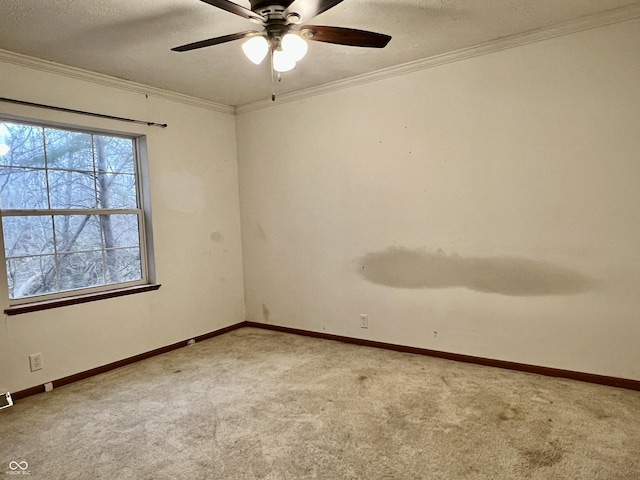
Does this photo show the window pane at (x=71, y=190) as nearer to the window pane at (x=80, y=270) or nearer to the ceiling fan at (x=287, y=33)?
the window pane at (x=80, y=270)

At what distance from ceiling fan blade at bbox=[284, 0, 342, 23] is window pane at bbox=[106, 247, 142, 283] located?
2.60 meters

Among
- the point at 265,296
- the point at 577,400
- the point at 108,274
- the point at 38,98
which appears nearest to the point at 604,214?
the point at 577,400

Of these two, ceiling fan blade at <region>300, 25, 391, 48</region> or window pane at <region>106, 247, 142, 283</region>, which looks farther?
window pane at <region>106, 247, 142, 283</region>

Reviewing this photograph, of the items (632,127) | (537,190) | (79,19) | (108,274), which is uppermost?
(79,19)

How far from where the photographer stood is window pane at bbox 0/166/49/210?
9.33 ft

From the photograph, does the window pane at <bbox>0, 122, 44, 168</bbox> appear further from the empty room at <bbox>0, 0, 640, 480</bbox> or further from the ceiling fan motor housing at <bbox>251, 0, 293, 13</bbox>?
the ceiling fan motor housing at <bbox>251, 0, 293, 13</bbox>

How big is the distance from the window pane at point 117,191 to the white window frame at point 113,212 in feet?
0.14

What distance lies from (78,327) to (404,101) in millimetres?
3257

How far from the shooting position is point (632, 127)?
255 centimetres

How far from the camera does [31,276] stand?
2990mm

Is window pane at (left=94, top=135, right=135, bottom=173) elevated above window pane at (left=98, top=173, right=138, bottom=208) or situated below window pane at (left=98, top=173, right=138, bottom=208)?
above

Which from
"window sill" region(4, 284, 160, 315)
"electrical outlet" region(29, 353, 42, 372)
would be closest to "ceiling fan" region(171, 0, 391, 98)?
"window sill" region(4, 284, 160, 315)

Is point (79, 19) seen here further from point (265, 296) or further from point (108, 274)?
point (265, 296)

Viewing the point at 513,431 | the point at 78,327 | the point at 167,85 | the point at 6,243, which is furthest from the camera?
the point at 167,85
